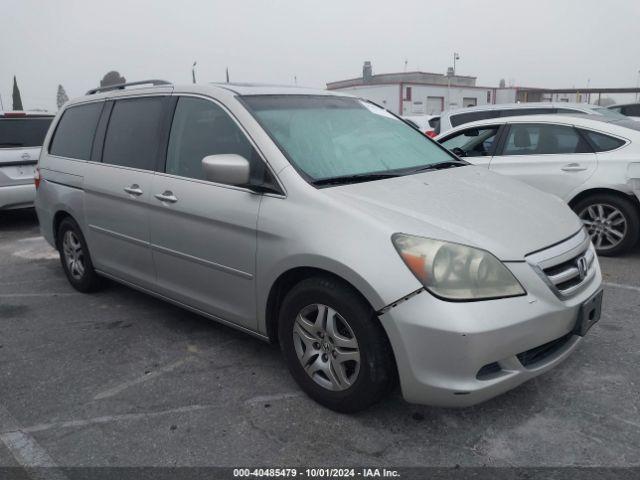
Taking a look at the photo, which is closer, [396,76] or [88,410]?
[88,410]

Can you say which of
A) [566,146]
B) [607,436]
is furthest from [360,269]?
[566,146]

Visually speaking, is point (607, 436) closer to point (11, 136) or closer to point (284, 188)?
point (284, 188)

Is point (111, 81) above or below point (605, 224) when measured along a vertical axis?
above

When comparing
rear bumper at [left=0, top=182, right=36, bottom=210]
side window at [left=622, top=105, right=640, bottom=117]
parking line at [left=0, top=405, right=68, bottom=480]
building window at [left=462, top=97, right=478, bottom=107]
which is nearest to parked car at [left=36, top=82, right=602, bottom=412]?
parking line at [left=0, top=405, right=68, bottom=480]

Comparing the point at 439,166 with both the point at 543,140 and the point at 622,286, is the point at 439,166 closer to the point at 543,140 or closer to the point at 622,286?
the point at 622,286

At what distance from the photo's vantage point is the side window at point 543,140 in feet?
19.6

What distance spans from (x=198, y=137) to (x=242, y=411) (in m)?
1.74

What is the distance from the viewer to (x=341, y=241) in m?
2.63

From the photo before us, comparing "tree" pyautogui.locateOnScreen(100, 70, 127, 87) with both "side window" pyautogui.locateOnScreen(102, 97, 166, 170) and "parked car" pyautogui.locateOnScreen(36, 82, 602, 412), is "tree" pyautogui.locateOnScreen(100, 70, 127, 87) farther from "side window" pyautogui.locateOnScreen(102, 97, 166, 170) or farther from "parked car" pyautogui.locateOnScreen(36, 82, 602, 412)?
"parked car" pyautogui.locateOnScreen(36, 82, 602, 412)

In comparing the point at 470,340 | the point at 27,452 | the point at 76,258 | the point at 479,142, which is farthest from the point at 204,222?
the point at 479,142

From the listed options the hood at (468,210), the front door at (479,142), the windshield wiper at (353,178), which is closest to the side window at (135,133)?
the windshield wiper at (353,178)

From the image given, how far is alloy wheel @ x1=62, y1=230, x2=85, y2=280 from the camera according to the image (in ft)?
15.8

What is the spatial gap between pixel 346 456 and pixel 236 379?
1.01 m

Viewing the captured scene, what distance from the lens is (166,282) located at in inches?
148
